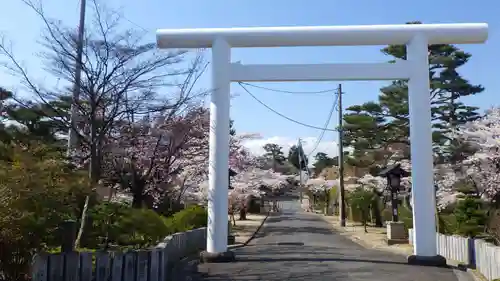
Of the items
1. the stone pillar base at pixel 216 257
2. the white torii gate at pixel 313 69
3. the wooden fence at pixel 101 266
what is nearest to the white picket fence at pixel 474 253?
the white torii gate at pixel 313 69

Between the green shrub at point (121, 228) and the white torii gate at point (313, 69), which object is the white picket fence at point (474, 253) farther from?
the green shrub at point (121, 228)

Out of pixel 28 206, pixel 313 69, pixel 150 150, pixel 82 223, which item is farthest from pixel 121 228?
pixel 313 69

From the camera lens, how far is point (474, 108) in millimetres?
26562

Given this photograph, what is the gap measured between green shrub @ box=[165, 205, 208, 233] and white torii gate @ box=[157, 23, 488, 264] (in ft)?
12.2

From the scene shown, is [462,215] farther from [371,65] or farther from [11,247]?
[11,247]

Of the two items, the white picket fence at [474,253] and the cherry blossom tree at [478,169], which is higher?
the cherry blossom tree at [478,169]

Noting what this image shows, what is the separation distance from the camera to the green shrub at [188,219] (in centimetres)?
1449

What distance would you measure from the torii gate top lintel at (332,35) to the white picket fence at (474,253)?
15.5ft

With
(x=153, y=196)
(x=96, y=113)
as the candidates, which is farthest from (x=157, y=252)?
(x=153, y=196)

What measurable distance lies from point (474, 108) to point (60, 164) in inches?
986

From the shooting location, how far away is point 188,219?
15586mm

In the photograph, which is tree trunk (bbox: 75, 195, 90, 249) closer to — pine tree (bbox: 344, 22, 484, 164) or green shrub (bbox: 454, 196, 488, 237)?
green shrub (bbox: 454, 196, 488, 237)

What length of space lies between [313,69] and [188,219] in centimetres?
715

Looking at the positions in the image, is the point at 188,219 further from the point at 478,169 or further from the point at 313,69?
the point at 478,169
